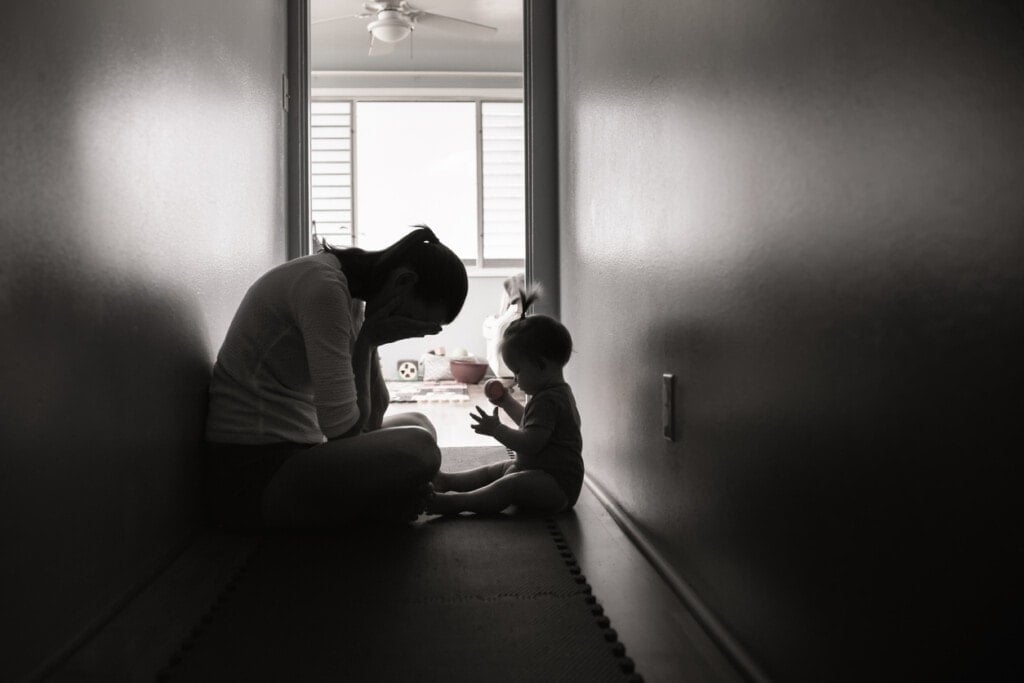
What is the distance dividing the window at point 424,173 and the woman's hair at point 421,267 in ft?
13.3

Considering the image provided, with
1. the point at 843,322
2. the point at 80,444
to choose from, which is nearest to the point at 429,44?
the point at 80,444

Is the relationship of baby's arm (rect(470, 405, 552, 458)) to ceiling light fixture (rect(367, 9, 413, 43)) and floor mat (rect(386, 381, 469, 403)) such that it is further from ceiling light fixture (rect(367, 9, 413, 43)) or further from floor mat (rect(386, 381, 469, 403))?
ceiling light fixture (rect(367, 9, 413, 43))

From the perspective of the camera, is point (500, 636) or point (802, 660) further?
point (500, 636)

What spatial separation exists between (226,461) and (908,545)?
51.9 inches

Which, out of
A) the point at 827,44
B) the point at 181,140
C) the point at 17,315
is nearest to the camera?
the point at 827,44

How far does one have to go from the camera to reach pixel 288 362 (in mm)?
1617

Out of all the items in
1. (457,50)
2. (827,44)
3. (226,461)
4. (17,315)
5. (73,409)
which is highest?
(457,50)

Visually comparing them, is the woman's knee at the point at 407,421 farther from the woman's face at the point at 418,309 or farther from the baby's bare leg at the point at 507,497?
the woman's face at the point at 418,309

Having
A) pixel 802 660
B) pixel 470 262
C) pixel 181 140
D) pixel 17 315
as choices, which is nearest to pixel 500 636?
pixel 802 660

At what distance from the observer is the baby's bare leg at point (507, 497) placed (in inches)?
69.1

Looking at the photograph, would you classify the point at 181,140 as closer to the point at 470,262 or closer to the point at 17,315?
the point at 17,315

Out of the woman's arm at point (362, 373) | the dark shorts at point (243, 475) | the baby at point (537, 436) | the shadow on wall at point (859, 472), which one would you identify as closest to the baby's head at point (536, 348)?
the baby at point (537, 436)

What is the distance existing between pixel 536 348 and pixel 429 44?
13.9ft

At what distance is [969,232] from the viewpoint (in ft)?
1.81
